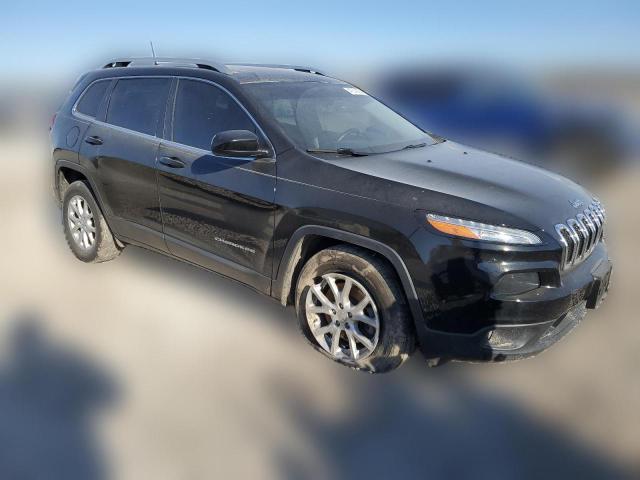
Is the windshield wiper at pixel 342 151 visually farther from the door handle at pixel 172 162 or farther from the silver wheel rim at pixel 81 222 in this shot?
the silver wheel rim at pixel 81 222

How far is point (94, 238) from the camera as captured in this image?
4730mm

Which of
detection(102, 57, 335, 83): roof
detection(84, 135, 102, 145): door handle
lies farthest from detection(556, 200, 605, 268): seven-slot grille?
detection(84, 135, 102, 145): door handle

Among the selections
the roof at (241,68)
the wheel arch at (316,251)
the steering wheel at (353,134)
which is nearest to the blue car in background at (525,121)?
the roof at (241,68)

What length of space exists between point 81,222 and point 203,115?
5.97 feet

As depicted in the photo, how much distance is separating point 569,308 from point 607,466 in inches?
31.0

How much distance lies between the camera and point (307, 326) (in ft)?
Answer: 10.8

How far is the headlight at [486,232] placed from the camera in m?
2.67

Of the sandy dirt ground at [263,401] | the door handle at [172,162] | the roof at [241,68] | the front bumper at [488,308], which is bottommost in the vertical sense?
the sandy dirt ground at [263,401]

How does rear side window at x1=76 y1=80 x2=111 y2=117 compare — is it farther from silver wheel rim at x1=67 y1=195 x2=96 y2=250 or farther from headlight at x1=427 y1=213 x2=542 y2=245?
headlight at x1=427 y1=213 x2=542 y2=245

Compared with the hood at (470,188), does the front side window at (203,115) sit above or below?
above

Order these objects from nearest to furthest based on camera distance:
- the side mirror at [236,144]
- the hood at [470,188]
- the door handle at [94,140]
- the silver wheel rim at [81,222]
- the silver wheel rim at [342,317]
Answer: the hood at [470,188] → the silver wheel rim at [342,317] → the side mirror at [236,144] → the door handle at [94,140] → the silver wheel rim at [81,222]

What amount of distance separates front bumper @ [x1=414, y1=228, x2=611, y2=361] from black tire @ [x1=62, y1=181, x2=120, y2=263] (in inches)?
120

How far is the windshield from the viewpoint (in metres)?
3.54

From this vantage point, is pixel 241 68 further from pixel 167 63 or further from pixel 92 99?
pixel 92 99
